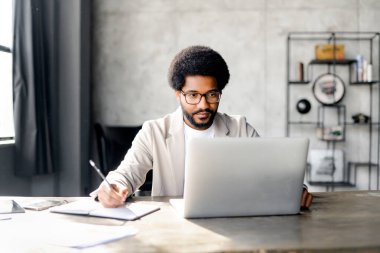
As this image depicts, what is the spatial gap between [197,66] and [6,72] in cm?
222

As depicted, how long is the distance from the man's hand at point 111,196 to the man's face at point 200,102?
646 millimetres

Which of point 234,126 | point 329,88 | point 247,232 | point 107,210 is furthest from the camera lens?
point 329,88

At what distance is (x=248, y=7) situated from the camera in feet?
16.0

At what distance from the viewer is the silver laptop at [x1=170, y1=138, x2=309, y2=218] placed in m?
1.40

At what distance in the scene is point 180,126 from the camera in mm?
2238

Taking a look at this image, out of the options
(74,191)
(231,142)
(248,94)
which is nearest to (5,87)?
(74,191)

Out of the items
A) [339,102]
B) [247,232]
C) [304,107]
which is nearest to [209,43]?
[304,107]

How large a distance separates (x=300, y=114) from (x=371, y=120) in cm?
76

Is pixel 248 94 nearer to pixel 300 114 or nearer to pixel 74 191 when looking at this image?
pixel 300 114

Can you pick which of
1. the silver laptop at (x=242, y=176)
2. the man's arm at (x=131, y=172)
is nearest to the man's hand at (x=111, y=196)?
the man's arm at (x=131, y=172)

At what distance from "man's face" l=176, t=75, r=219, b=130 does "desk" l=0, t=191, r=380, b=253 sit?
60 centimetres

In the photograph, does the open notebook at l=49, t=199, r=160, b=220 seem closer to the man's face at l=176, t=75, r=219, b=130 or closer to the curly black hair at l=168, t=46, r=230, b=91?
the man's face at l=176, t=75, r=219, b=130

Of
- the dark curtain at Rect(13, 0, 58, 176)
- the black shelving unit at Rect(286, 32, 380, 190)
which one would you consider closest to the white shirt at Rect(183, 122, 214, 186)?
the dark curtain at Rect(13, 0, 58, 176)

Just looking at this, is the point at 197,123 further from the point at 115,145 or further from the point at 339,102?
the point at 339,102
